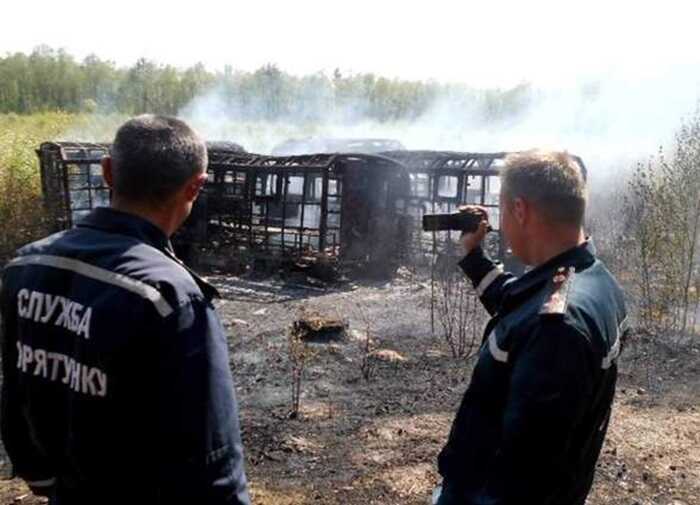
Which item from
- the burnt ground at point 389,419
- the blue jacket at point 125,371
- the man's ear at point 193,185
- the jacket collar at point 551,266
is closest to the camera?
the blue jacket at point 125,371

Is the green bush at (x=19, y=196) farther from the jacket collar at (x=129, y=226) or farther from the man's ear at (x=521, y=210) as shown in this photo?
the man's ear at (x=521, y=210)

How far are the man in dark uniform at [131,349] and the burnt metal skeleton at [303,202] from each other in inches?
420

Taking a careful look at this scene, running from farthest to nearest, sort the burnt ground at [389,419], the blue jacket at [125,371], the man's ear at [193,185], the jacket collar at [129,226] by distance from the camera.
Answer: the burnt ground at [389,419], the man's ear at [193,185], the jacket collar at [129,226], the blue jacket at [125,371]

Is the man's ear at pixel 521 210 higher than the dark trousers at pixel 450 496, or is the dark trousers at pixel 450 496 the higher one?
the man's ear at pixel 521 210

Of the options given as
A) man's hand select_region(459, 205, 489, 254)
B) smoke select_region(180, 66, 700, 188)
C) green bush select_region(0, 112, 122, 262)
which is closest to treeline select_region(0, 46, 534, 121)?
smoke select_region(180, 66, 700, 188)

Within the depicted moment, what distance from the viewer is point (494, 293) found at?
304 cm

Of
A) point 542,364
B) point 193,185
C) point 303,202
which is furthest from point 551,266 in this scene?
point 303,202

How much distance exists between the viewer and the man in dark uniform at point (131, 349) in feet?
6.07

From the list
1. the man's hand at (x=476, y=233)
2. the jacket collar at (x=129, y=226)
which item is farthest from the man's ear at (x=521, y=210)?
the jacket collar at (x=129, y=226)

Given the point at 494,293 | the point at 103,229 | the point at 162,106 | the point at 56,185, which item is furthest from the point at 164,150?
the point at 162,106

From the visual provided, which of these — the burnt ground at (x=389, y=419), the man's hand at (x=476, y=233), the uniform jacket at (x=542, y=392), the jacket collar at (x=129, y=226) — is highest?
the jacket collar at (x=129, y=226)

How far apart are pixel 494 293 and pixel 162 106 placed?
40423 mm

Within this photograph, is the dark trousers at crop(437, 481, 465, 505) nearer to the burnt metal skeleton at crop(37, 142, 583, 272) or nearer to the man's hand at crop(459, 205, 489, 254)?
the man's hand at crop(459, 205, 489, 254)

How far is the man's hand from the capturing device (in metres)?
3.04
